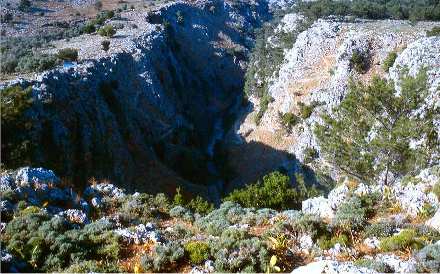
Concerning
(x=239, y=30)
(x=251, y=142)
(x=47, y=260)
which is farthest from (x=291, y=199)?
(x=239, y=30)

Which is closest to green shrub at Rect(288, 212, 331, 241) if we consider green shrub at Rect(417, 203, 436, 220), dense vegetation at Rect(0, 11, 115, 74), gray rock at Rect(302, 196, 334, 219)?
gray rock at Rect(302, 196, 334, 219)

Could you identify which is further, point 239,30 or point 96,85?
point 239,30

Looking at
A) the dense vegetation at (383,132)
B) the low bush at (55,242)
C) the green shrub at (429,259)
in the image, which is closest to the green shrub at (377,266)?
the green shrub at (429,259)

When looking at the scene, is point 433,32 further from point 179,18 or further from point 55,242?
point 55,242

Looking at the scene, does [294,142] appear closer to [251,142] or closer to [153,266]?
[251,142]

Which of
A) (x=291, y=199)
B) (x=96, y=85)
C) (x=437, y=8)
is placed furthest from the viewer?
(x=437, y=8)

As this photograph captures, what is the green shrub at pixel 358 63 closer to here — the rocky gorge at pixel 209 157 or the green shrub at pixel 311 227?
the rocky gorge at pixel 209 157
